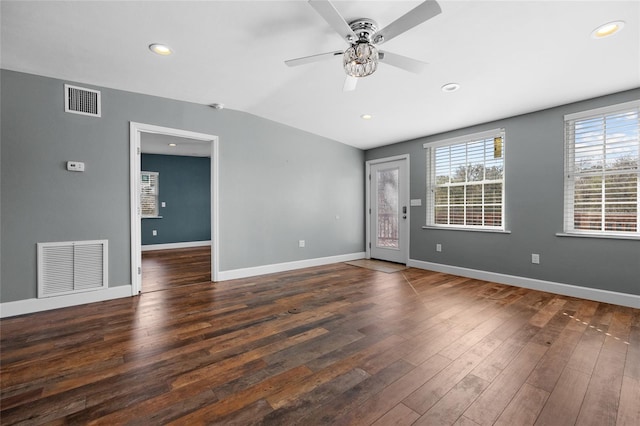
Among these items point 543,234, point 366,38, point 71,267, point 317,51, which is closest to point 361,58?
point 366,38

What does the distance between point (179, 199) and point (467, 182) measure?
7.16 metres

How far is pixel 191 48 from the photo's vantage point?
267 centimetres

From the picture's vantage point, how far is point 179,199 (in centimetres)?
791

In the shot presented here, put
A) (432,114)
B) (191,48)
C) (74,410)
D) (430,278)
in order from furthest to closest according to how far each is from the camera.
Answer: (430,278) < (432,114) < (191,48) < (74,410)

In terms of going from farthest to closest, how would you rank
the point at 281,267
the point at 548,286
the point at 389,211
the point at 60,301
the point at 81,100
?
the point at 389,211 < the point at 281,267 < the point at 548,286 < the point at 81,100 < the point at 60,301

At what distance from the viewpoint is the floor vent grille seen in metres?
3.05

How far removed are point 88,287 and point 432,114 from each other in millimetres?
4985

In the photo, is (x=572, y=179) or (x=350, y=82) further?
(x=572, y=179)

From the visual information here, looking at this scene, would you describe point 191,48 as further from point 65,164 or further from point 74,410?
point 74,410

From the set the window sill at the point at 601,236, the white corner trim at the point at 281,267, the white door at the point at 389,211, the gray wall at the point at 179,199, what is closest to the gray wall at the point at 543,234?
the window sill at the point at 601,236

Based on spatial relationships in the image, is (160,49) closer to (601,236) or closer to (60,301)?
(60,301)

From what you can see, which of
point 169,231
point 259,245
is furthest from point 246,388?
point 169,231

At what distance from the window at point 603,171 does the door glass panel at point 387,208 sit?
2.68 m

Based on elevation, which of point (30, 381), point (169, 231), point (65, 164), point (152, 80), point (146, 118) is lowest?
point (30, 381)
